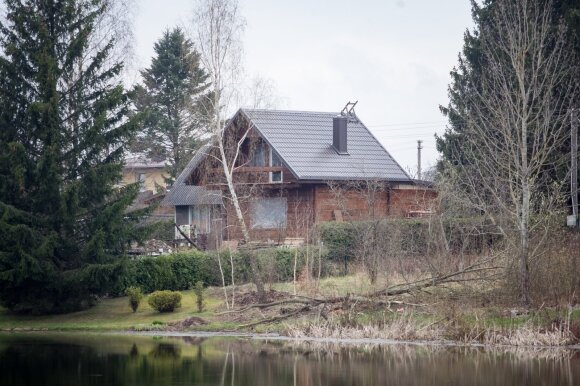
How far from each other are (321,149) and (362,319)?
67.5ft

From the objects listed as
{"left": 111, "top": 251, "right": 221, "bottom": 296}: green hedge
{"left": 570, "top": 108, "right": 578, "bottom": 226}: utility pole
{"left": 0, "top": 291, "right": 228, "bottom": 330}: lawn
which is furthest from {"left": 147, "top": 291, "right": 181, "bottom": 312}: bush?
{"left": 570, "top": 108, "right": 578, "bottom": 226}: utility pole

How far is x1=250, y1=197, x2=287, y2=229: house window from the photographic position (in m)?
46.2

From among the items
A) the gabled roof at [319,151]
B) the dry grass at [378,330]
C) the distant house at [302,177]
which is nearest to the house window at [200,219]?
the gabled roof at [319,151]

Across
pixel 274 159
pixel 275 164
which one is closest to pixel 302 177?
pixel 275 164

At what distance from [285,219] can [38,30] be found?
17.4 metres

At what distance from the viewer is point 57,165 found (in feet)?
104

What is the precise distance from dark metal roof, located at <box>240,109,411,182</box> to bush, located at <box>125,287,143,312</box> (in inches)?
519

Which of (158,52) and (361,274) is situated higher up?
(158,52)

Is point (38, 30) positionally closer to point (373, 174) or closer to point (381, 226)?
point (381, 226)

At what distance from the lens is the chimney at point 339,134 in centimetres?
4725

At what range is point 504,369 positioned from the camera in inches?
813

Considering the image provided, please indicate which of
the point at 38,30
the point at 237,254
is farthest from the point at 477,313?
the point at 38,30

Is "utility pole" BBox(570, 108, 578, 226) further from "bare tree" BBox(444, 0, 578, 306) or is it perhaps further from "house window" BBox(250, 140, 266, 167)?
"house window" BBox(250, 140, 266, 167)

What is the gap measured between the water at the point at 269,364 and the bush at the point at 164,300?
165 inches
